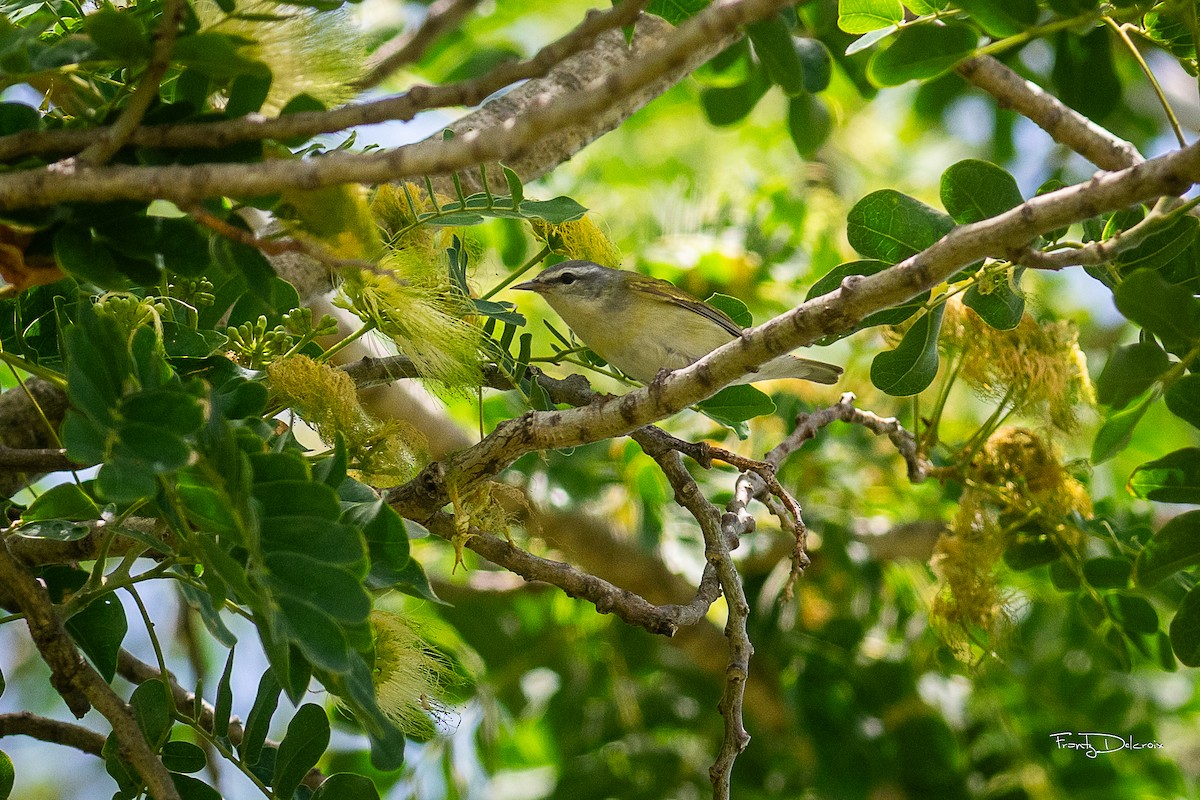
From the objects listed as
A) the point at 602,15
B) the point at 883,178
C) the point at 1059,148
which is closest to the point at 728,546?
the point at 602,15

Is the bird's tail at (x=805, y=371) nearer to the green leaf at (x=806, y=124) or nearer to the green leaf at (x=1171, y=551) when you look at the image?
the green leaf at (x=806, y=124)

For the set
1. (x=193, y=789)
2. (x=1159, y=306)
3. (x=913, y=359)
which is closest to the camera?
(x=1159, y=306)

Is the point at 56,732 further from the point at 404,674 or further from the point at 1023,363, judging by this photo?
the point at 1023,363

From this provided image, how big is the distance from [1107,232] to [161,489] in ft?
6.61

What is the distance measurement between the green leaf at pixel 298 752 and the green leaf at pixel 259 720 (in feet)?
0.29

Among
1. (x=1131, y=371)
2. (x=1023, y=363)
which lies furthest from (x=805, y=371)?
(x=1131, y=371)

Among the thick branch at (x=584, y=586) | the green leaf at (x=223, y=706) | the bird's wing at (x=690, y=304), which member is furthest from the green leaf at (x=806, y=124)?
the green leaf at (x=223, y=706)

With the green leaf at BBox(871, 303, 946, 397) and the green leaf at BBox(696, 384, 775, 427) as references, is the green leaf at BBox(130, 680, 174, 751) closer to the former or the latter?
the green leaf at BBox(696, 384, 775, 427)

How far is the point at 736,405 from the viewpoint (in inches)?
115

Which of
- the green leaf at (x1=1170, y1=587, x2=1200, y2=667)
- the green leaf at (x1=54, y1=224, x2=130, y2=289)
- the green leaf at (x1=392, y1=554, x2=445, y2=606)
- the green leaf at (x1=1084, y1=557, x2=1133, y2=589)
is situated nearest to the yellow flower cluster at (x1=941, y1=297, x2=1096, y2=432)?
the green leaf at (x1=1084, y1=557, x2=1133, y2=589)

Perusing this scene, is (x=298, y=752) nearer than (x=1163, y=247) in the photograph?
Yes

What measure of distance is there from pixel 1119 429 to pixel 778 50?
1.36 metres

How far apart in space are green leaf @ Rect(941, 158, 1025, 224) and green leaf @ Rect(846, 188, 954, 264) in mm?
94

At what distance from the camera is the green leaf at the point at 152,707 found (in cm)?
206
